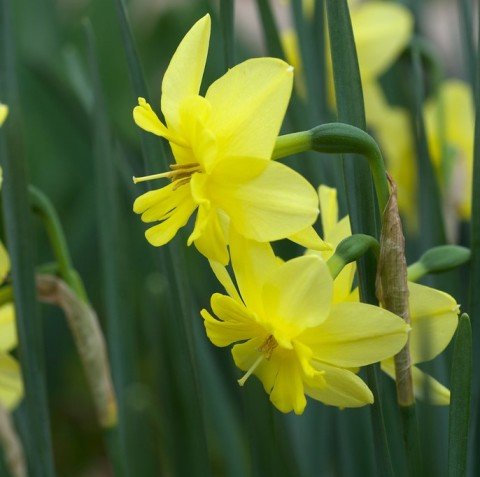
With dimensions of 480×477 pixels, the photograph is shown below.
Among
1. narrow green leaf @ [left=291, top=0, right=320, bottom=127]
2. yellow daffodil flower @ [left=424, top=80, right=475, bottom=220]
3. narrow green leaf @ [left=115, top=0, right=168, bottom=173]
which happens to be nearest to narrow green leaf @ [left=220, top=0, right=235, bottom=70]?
narrow green leaf @ [left=115, top=0, right=168, bottom=173]

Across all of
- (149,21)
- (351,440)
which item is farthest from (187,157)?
(149,21)

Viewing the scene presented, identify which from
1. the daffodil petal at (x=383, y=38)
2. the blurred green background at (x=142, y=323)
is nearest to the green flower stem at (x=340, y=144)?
the blurred green background at (x=142, y=323)

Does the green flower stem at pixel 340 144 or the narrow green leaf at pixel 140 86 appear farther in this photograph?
the narrow green leaf at pixel 140 86

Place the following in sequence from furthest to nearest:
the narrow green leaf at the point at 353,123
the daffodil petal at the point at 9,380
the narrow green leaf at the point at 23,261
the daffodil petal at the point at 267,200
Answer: the daffodil petal at the point at 9,380 < the narrow green leaf at the point at 23,261 < the narrow green leaf at the point at 353,123 < the daffodil petal at the point at 267,200

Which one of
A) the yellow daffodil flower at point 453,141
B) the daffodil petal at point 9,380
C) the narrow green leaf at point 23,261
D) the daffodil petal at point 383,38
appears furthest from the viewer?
the daffodil petal at point 383,38

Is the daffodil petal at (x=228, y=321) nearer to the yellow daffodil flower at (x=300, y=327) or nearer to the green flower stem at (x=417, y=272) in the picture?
the yellow daffodil flower at (x=300, y=327)

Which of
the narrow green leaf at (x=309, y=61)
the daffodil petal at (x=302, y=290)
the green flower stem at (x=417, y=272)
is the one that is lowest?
the green flower stem at (x=417, y=272)

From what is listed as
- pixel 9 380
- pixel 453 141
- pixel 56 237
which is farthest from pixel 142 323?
pixel 56 237

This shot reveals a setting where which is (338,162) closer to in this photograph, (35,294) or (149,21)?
(35,294)
